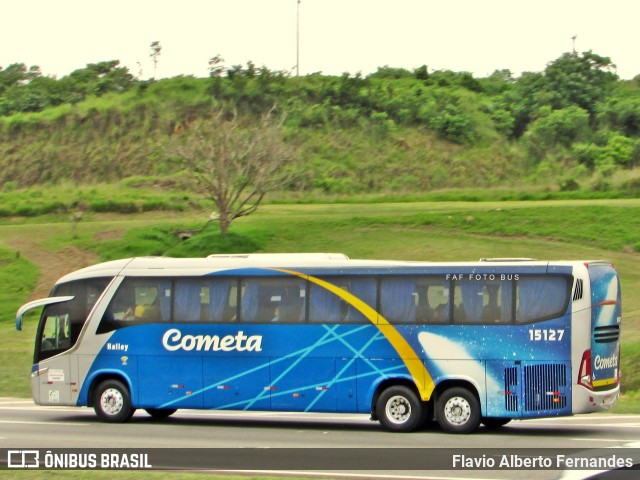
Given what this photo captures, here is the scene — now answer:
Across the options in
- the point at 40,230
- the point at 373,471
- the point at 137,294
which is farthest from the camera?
the point at 40,230

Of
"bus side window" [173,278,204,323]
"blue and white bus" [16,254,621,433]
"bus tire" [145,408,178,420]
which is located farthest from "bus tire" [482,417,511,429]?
"bus tire" [145,408,178,420]

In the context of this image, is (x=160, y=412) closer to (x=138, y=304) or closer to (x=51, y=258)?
(x=138, y=304)

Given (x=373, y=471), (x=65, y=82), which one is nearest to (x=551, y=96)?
(x=65, y=82)

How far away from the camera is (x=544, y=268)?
1811 cm

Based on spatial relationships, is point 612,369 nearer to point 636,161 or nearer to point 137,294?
point 137,294

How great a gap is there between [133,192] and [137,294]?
41.5 m

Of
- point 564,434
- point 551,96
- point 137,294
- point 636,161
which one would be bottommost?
point 564,434

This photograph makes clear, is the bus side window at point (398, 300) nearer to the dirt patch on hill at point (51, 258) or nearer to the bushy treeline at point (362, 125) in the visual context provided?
the dirt patch on hill at point (51, 258)

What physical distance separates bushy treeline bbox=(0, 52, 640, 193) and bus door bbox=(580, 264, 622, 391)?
45.8m

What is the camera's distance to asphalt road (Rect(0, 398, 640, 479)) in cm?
1569

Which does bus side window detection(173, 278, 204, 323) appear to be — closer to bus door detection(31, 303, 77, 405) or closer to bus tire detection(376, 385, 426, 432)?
bus door detection(31, 303, 77, 405)

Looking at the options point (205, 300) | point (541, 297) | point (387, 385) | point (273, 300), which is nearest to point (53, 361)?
point (205, 300)

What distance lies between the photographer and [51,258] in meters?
46.7

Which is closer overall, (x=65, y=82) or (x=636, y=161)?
(x=636, y=161)
